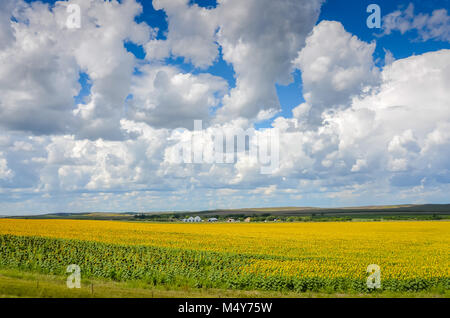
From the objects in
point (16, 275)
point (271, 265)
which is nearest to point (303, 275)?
point (271, 265)

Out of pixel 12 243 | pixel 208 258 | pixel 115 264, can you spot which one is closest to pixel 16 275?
pixel 115 264

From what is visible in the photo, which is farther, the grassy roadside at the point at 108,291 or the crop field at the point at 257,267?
the crop field at the point at 257,267

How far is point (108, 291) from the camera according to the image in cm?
1628

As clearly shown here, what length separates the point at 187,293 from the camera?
17.7 meters

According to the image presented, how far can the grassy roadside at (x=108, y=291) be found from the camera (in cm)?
1422

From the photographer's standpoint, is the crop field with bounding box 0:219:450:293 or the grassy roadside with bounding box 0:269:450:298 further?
the crop field with bounding box 0:219:450:293

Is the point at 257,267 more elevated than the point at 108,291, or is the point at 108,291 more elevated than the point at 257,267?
the point at 108,291

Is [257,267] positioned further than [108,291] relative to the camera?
Yes

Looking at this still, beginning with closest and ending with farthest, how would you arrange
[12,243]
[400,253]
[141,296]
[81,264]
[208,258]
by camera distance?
1. [141,296]
2. [81,264]
3. [208,258]
4. [400,253]
5. [12,243]

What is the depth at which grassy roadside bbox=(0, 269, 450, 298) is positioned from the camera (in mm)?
14223

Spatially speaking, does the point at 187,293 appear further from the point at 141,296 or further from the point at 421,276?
the point at 421,276

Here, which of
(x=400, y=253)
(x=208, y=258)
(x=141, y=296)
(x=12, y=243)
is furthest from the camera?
(x=12, y=243)
